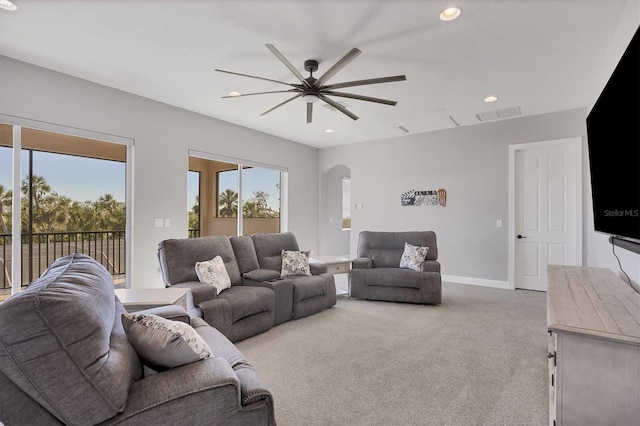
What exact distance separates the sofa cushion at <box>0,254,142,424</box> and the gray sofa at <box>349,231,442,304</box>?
3.59 meters

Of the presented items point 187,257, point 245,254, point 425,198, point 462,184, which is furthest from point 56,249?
point 462,184

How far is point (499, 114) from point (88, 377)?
5.59 metres

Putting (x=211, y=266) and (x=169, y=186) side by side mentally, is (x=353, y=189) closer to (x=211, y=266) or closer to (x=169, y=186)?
(x=169, y=186)

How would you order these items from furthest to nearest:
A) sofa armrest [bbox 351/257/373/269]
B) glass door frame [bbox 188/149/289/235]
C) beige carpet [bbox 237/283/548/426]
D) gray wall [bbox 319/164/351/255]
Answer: gray wall [bbox 319/164/351/255] < glass door frame [bbox 188/149/289/235] < sofa armrest [bbox 351/257/373/269] < beige carpet [bbox 237/283/548/426]

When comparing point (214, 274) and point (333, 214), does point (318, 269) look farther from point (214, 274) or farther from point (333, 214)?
point (333, 214)

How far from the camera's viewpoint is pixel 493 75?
3.52m

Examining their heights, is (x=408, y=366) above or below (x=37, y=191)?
below

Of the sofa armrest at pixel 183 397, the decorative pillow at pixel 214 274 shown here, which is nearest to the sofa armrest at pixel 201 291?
the decorative pillow at pixel 214 274

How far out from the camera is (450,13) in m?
2.41

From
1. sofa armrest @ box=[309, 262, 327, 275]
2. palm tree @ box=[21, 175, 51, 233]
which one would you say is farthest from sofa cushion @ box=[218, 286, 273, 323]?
palm tree @ box=[21, 175, 51, 233]

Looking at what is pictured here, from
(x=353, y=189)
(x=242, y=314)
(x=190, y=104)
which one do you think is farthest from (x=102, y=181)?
(x=353, y=189)

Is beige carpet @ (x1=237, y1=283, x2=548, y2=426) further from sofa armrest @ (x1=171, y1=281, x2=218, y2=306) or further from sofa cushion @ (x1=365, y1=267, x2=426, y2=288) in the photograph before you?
sofa armrest @ (x1=171, y1=281, x2=218, y2=306)

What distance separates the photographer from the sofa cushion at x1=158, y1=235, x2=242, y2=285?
10.5ft

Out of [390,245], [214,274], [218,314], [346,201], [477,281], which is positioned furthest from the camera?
[346,201]
